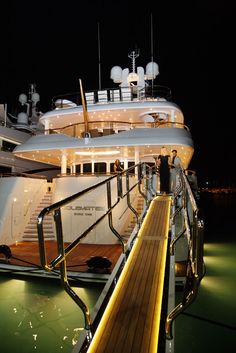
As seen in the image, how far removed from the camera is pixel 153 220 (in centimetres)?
643

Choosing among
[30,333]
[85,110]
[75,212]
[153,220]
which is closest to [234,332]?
[153,220]

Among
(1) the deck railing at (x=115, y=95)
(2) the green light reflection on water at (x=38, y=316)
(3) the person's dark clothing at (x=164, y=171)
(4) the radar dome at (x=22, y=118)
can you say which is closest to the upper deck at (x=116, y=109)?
(1) the deck railing at (x=115, y=95)

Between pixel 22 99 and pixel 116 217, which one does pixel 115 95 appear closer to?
pixel 116 217

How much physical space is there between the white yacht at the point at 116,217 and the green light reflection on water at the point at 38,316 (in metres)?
0.55

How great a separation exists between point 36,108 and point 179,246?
2346 cm

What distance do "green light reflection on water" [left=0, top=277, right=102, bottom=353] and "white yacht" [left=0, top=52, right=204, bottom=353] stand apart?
554mm

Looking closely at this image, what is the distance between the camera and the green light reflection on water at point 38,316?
18.5 feet

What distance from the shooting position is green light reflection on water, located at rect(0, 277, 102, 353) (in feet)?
18.5

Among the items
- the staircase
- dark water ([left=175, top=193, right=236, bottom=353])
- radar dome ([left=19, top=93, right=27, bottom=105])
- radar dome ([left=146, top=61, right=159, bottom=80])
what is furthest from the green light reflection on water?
radar dome ([left=19, top=93, right=27, bottom=105])

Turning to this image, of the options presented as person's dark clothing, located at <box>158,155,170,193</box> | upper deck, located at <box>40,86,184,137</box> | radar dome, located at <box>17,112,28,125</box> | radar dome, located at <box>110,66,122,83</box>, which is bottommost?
person's dark clothing, located at <box>158,155,170,193</box>

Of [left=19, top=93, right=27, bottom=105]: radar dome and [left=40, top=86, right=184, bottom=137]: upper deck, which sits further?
[left=19, top=93, right=27, bottom=105]: radar dome

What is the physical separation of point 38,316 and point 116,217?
6023mm

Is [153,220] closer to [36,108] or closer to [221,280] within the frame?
[221,280]

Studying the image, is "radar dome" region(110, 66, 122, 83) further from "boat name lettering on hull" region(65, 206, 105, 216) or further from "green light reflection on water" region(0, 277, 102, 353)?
"green light reflection on water" region(0, 277, 102, 353)
